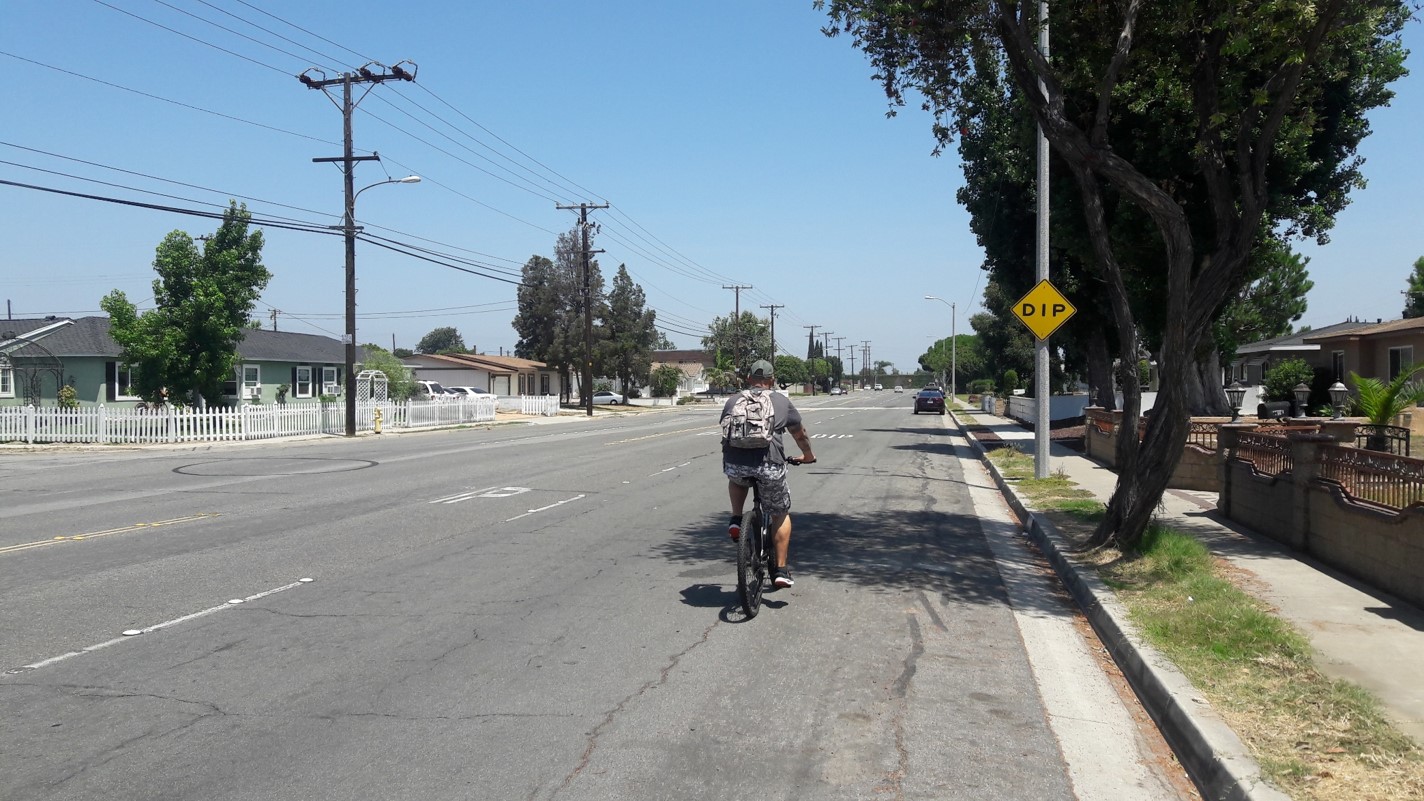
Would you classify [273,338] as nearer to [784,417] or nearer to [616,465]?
[616,465]

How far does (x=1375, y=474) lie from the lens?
868 centimetres

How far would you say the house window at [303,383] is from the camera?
160 feet

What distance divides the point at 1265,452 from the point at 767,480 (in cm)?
672

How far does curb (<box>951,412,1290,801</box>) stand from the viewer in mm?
4562

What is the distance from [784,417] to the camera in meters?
7.80

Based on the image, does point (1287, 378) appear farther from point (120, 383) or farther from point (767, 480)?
point (120, 383)

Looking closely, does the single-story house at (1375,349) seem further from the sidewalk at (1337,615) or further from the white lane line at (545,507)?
the white lane line at (545,507)

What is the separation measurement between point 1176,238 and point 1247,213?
1.91 feet

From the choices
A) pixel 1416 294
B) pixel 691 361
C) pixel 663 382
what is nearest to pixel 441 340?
pixel 691 361

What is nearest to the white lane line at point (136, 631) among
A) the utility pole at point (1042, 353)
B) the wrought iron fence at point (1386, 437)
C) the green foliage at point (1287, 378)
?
the wrought iron fence at point (1386, 437)

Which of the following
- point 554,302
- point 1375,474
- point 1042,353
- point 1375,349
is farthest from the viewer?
point 554,302

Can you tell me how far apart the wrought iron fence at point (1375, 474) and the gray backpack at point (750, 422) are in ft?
15.4

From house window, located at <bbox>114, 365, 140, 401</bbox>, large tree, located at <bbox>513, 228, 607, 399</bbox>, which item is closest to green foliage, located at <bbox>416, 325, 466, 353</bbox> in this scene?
large tree, located at <bbox>513, 228, 607, 399</bbox>

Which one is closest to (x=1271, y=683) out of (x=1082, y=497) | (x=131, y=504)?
(x=1082, y=497)
